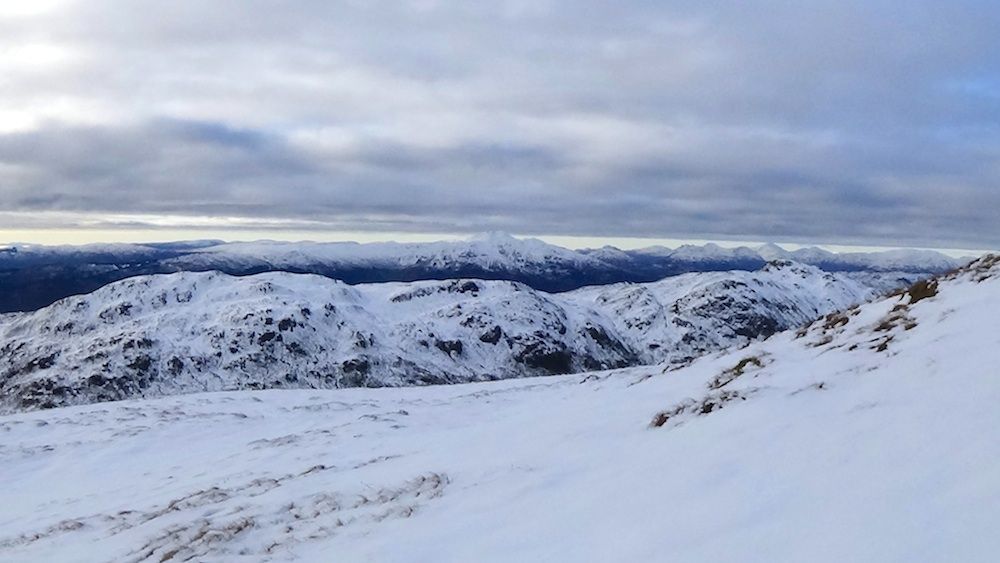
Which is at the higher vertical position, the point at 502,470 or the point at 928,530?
the point at 928,530

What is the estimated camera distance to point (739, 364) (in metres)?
16.7

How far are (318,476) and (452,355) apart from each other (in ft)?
466

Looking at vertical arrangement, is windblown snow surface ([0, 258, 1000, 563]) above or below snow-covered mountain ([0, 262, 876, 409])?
above

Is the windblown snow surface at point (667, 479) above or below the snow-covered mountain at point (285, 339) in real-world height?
above

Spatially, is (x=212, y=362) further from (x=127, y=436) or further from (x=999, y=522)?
(x=999, y=522)

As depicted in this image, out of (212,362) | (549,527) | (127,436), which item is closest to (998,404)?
(549,527)

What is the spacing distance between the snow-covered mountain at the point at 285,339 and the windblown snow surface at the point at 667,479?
389 ft

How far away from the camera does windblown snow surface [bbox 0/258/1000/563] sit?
22.8 ft

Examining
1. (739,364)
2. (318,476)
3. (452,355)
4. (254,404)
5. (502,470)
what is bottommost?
(452,355)

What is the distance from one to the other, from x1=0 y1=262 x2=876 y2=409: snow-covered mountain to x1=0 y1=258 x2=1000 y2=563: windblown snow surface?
119 meters

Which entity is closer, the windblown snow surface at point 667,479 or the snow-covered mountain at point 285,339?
the windblown snow surface at point 667,479

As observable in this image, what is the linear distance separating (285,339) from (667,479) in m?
145

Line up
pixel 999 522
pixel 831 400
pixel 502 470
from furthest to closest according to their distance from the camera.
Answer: pixel 502 470, pixel 831 400, pixel 999 522

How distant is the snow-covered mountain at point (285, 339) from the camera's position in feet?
439
